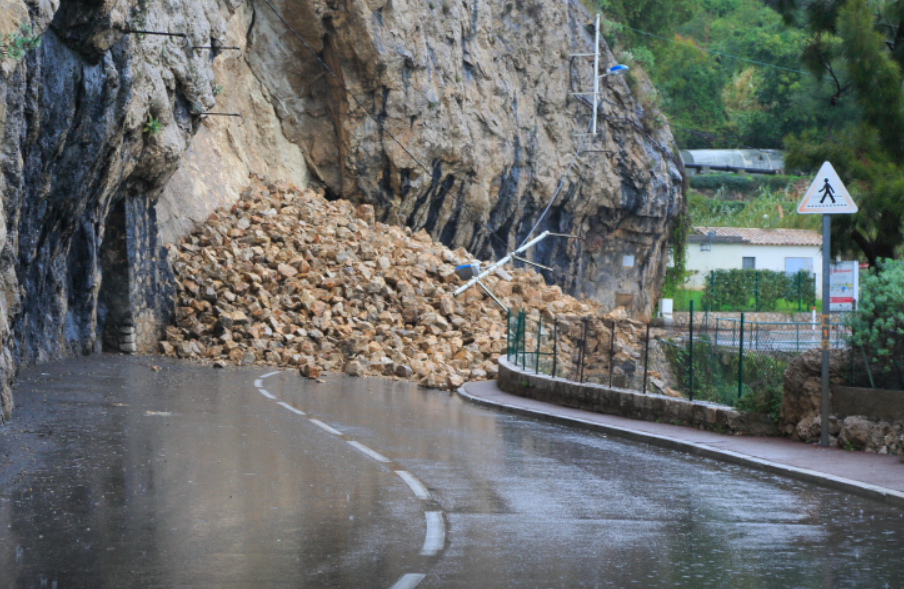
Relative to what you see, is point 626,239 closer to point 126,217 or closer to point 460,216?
point 460,216

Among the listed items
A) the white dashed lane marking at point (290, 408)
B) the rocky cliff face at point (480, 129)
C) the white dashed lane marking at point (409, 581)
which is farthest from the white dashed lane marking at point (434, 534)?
the rocky cliff face at point (480, 129)

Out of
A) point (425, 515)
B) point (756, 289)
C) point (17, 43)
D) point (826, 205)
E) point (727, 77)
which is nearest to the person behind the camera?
point (425, 515)

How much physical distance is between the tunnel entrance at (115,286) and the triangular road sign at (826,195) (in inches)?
795

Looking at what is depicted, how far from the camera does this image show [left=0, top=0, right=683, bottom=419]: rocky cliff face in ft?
61.0

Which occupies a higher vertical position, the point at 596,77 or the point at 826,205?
the point at 596,77

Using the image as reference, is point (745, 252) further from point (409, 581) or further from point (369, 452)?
point (409, 581)

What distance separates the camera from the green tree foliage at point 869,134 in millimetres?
18391

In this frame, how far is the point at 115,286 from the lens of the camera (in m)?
27.1

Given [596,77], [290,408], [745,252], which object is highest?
[596,77]

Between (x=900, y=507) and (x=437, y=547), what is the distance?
4.70 m

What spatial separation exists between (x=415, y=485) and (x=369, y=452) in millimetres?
2462

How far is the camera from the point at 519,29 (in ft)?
159

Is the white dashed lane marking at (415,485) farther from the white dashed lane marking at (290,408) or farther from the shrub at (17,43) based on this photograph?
the shrub at (17,43)

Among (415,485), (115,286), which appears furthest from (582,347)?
(115,286)
